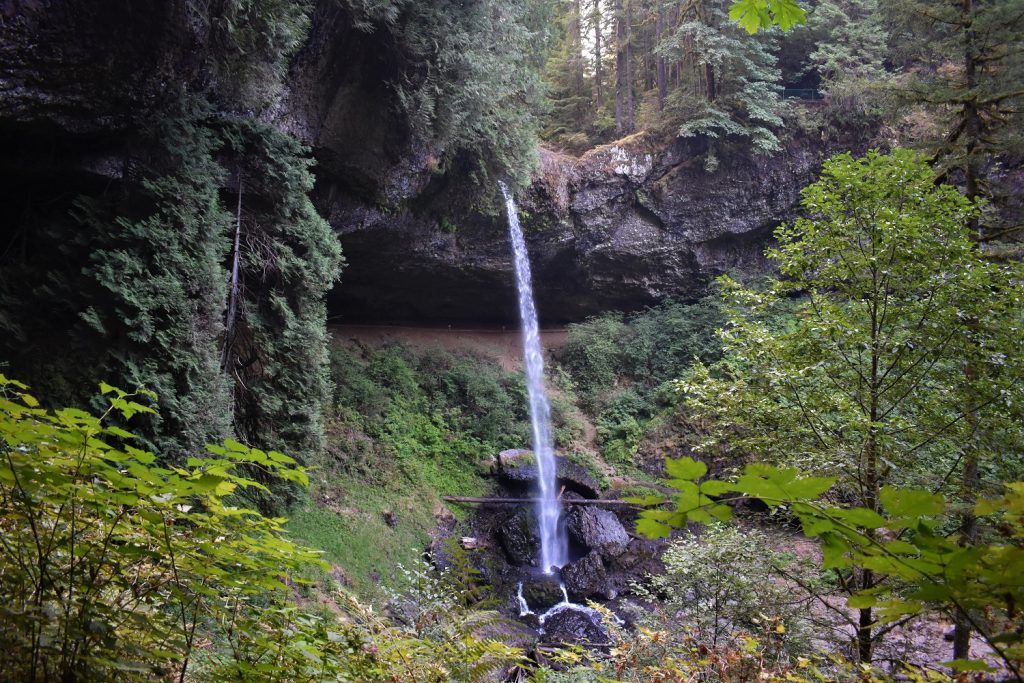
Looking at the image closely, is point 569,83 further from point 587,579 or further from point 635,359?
point 587,579

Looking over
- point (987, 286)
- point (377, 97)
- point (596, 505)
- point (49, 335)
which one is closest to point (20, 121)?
point (49, 335)

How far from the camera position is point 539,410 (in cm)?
1480

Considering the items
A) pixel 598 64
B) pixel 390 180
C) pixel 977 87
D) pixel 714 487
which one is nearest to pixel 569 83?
pixel 598 64

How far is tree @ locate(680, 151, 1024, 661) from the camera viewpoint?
181 inches

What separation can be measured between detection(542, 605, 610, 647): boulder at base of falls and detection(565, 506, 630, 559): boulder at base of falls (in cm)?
143

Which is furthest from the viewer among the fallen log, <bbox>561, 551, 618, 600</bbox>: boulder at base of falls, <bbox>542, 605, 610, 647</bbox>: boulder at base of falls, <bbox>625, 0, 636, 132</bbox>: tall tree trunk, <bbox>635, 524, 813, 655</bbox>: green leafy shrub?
<bbox>625, 0, 636, 132</bbox>: tall tree trunk

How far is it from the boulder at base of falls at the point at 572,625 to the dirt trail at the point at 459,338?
7934mm

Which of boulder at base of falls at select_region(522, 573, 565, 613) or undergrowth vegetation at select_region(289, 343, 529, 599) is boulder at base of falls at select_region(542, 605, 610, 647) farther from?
undergrowth vegetation at select_region(289, 343, 529, 599)

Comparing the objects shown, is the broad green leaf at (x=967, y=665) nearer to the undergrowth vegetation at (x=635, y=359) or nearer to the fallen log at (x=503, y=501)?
the fallen log at (x=503, y=501)

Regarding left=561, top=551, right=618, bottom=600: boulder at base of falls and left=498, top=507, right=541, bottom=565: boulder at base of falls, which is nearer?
left=561, top=551, right=618, bottom=600: boulder at base of falls

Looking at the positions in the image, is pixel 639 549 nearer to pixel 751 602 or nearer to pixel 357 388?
pixel 751 602

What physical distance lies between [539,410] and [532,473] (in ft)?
8.91

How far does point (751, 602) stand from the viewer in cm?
520

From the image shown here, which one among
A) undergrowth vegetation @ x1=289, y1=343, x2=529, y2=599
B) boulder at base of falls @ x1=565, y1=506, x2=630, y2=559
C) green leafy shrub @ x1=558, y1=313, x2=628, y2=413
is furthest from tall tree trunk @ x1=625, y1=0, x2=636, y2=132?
boulder at base of falls @ x1=565, y1=506, x2=630, y2=559
